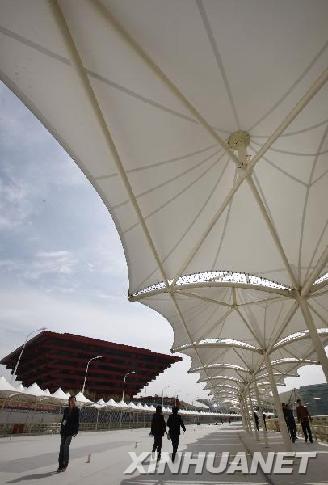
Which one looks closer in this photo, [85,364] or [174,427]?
[174,427]

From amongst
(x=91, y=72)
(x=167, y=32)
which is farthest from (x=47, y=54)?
Answer: (x=167, y=32)

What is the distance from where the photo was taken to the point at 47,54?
7395mm

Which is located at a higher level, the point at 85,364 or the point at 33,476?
the point at 85,364

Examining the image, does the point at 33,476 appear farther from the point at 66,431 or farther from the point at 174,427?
the point at 174,427

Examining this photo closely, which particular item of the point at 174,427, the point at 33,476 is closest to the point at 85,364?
the point at 174,427

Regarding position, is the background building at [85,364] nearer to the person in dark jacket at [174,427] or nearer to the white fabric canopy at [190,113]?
the person in dark jacket at [174,427]

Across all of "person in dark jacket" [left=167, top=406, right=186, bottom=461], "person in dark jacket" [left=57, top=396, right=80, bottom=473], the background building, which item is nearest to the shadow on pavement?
"person in dark jacket" [left=57, top=396, right=80, bottom=473]

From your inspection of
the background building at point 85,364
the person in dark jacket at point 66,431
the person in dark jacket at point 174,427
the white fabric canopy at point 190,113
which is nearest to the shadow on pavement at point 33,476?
the person in dark jacket at point 66,431

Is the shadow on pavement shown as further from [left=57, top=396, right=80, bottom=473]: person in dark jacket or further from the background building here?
the background building

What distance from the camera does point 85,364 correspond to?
86938mm

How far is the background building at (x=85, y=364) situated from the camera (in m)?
83.2

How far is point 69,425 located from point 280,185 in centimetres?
1020

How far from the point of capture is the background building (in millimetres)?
83188

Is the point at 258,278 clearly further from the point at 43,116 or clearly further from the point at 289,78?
the point at 43,116
